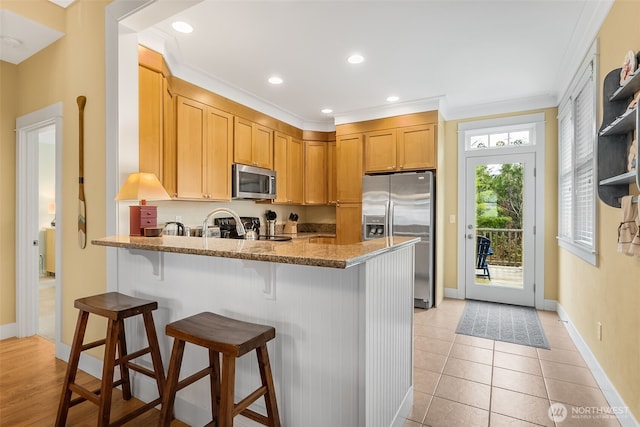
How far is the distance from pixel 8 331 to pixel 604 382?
→ 5005 mm

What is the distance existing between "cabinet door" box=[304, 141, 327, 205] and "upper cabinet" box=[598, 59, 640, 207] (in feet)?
12.0

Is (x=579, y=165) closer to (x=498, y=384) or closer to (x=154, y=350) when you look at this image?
(x=498, y=384)

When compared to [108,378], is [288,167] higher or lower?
higher

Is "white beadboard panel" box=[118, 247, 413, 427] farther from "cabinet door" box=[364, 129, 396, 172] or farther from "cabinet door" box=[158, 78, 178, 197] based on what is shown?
"cabinet door" box=[364, 129, 396, 172]

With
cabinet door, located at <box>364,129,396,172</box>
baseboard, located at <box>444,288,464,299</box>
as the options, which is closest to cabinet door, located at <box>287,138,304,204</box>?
cabinet door, located at <box>364,129,396,172</box>

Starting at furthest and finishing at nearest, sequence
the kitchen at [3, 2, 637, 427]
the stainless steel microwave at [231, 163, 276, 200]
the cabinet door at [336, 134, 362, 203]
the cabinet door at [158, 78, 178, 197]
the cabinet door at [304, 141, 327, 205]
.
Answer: the cabinet door at [304, 141, 327, 205]
the cabinet door at [336, 134, 362, 203]
the stainless steel microwave at [231, 163, 276, 200]
the cabinet door at [158, 78, 178, 197]
the kitchen at [3, 2, 637, 427]

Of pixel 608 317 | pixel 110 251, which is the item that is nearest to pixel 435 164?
pixel 608 317

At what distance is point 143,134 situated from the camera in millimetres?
2545

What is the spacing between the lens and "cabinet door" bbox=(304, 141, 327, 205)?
518 centimetres

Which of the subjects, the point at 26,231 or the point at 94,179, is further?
the point at 26,231

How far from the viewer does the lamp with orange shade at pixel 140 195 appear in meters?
2.10

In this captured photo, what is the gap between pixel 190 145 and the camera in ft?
10.8

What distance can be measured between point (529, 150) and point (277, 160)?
3.29 m

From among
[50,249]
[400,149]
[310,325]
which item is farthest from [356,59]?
[50,249]
